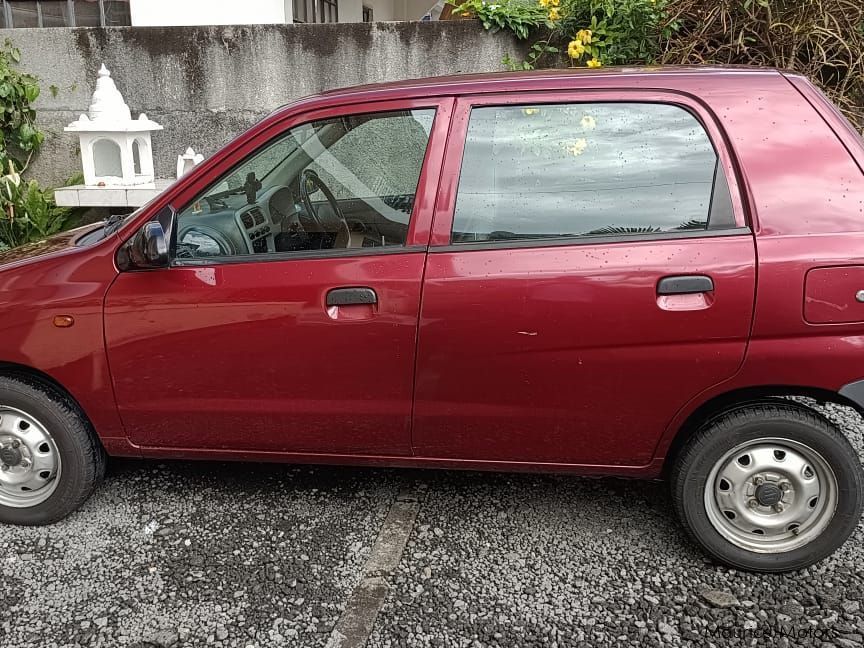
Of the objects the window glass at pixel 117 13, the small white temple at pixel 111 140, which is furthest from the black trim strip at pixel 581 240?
the window glass at pixel 117 13

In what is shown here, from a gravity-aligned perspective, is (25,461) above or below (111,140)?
below

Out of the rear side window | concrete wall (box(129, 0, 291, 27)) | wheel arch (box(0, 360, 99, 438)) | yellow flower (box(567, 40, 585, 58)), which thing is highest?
concrete wall (box(129, 0, 291, 27))

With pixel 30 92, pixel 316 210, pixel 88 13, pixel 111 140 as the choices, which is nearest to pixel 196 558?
pixel 316 210

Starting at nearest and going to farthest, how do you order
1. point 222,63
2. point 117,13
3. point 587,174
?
point 587,174
point 222,63
point 117,13

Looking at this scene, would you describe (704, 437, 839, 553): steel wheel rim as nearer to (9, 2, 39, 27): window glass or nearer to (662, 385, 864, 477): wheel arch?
(662, 385, 864, 477): wheel arch

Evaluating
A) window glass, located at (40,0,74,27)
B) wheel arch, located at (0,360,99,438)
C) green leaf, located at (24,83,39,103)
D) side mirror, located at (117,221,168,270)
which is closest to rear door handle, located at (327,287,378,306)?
side mirror, located at (117,221,168,270)

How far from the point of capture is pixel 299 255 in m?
2.73

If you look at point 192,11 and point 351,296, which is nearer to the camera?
point 351,296

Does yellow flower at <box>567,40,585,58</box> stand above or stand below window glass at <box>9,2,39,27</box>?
below

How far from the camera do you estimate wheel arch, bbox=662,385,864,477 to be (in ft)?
8.42

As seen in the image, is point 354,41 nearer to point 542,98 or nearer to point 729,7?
point 729,7

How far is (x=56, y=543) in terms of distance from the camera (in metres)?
3.00

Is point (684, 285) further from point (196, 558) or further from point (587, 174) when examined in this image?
point (196, 558)

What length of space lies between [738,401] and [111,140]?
4968 millimetres
